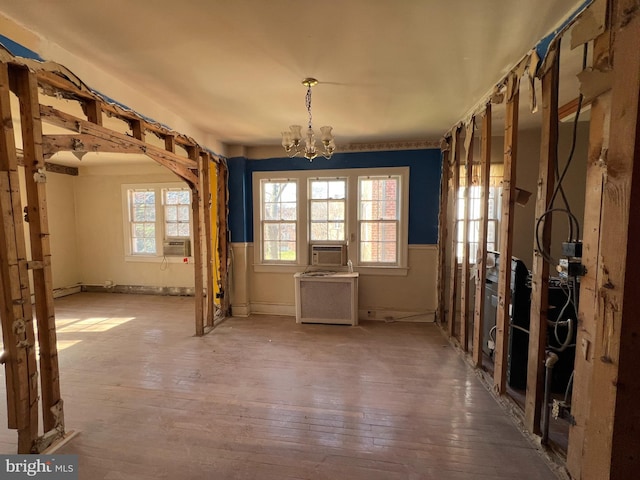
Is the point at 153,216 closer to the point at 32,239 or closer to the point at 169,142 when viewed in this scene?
the point at 169,142

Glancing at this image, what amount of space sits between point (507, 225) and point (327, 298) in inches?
104

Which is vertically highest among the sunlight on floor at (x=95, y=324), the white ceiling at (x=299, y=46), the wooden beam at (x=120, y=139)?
the white ceiling at (x=299, y=46)

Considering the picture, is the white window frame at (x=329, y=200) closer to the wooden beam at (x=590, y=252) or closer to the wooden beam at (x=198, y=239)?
the wooden beam at (x=198, y=239)

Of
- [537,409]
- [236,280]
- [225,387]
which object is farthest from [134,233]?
[537,409]

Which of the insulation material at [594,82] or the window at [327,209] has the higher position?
the insulation material at [594,82]

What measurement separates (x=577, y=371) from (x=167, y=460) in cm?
243

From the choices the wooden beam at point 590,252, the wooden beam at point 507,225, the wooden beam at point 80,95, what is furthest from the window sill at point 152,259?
the wooden beam at point 590,252

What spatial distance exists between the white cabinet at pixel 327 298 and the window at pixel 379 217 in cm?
59

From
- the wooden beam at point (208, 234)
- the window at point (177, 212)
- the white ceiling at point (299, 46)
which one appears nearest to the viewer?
the white ceiling at point (299, 46)

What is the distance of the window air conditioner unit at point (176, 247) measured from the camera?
5984mm

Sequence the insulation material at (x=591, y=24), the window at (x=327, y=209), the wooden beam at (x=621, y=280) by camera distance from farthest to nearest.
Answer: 1. the window at (x=327, y=209)
2. the insulation material at (x=591, y=24)
3. the wooden beam at (x=621, y=280)

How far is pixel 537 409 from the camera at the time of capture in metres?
2.04

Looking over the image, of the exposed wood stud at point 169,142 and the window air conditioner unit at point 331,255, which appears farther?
the window air conditioner unit at point 331,255

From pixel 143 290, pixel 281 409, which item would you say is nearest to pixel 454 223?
pixel 281 409
